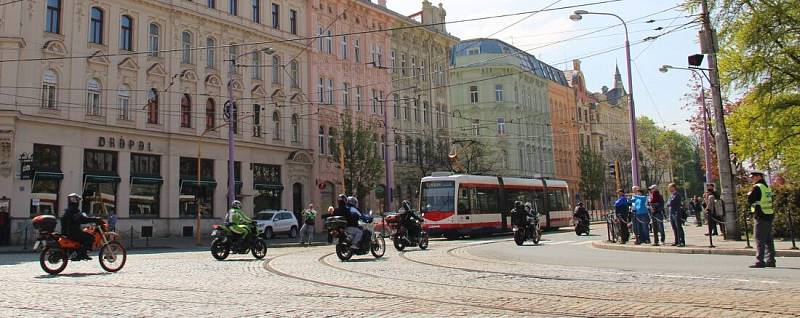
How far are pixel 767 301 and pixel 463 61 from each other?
60.8m

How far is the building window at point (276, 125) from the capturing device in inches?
1644

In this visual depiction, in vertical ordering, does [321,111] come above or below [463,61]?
below

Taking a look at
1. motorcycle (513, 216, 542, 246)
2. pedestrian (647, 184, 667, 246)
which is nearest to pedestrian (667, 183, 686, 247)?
pedestrian (647, 184, 667, 246)

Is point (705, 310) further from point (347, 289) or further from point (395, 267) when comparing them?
point (395, 267)

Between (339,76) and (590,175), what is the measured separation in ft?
109

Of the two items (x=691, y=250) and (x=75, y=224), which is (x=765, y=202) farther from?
(x=75, y=224)

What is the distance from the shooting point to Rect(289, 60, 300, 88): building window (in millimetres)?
43562

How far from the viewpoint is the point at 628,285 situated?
32.7 feet

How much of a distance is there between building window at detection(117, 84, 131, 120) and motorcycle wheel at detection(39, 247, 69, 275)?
21871mm

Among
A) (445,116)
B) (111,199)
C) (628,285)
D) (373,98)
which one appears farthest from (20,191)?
(445,116)

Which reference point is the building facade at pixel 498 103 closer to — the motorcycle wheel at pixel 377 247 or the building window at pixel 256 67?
the building window at pixel 256 67

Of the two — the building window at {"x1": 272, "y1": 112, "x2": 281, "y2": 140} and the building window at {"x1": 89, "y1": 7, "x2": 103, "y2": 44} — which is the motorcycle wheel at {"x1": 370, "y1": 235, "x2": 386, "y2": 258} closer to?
the building window at {"x1": 89, "y1": 7, "x2": 103, "y2": 44}

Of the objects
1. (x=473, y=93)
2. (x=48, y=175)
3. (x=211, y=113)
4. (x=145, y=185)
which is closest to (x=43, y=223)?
(x=48, y=175)

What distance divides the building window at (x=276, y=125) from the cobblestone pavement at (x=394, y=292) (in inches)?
1102
